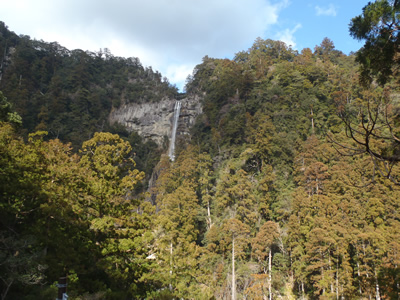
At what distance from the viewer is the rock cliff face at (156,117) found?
4203cm

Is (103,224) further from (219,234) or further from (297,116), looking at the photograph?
(297,116)

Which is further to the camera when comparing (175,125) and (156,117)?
(156,117)

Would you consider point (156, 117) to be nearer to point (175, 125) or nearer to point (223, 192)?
point (175, 125)

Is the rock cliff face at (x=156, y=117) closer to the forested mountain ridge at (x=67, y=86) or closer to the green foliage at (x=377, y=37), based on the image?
the forested mountain ridge at (x=67, y=86)

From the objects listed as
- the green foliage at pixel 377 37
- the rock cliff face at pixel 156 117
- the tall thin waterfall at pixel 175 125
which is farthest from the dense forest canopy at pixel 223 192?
the rock cliff face at pixel 156 117

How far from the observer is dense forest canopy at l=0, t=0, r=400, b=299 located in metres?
7.77

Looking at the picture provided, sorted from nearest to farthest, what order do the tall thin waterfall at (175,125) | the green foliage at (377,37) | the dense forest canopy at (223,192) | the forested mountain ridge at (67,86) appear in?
1. the green foliage at (377,37)
2. the dense forest canopy at (223,192)
3. the forested mountain ridge at (67,86)
4. the tall thin waterfall at (175,125)

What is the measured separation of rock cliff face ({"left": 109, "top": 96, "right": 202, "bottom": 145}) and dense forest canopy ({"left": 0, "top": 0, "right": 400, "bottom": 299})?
8.44ft

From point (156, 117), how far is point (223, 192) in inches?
1046

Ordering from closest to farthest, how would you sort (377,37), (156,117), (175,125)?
(377,37) < (175,125) < (156,117)

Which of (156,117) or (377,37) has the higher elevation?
(156,117)

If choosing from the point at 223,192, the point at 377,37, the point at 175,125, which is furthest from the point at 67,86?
the point at 377,37

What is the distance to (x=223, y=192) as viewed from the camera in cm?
2252

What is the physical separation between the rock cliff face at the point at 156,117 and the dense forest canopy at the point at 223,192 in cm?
257
